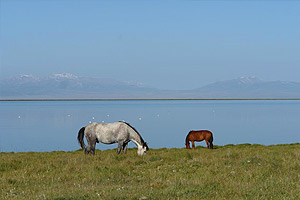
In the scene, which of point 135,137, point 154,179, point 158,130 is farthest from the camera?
point 158,130

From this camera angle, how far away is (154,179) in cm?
1205

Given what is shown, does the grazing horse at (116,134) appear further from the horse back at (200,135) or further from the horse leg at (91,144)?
the horse back at (200,135)

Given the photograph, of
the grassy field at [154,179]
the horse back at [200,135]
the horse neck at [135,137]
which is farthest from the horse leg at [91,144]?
the horse back at [200,135]

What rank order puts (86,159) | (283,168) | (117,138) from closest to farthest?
(283,168), (86,159), (117,138)

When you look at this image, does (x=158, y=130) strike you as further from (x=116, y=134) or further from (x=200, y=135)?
(x=116, y=134)

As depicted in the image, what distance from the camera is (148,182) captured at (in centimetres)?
1184

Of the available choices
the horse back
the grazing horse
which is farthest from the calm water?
the grazing horse

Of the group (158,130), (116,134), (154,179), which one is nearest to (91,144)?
(116,134)

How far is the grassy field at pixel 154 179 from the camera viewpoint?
390 inches

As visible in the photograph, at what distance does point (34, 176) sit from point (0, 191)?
6.66ft

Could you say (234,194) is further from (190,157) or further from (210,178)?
(190,157)

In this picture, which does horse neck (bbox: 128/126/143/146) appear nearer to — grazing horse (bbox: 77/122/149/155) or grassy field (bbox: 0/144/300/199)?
grazing horse (bbox: 77/122/149/155)

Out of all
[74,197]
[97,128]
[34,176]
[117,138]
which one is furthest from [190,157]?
[74,197]

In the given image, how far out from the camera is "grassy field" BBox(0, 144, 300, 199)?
32.5ft
